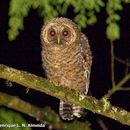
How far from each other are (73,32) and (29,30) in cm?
169

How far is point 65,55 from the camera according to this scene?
3.53 metres

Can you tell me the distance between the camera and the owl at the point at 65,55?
3.54 meters

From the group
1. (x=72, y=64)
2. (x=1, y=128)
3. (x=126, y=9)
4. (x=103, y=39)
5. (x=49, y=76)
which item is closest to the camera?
(x=1, y=128)

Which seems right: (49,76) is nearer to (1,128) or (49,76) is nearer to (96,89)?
(96,89)

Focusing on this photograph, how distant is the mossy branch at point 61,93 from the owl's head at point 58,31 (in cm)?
141

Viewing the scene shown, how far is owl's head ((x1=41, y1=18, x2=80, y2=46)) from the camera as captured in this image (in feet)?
12.1

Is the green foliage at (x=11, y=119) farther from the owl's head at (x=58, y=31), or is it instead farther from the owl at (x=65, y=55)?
the owl's head at (x=58, y=31)

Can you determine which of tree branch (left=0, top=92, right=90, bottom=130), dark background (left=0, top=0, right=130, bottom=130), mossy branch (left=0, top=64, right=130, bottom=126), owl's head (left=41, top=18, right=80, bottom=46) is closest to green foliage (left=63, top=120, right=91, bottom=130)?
tree branch (left=0, top=92, right=90, bottom=130)

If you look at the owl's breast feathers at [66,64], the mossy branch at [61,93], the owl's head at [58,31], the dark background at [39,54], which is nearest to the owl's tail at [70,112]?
the owl's breast feathers at [66,64]

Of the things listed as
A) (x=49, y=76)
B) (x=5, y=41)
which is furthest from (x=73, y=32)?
(x=5, y=41)

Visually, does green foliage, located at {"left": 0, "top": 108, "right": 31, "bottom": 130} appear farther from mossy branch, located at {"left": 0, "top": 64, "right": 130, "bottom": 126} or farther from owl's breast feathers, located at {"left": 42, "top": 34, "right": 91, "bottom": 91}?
owl's breast feathers, located at {"left": 42, "top": 34, "right": 91, "bottom": 91}

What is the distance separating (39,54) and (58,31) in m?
1.67

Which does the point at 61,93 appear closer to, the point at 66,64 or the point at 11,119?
the point at 66,64

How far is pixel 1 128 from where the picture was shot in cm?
67
